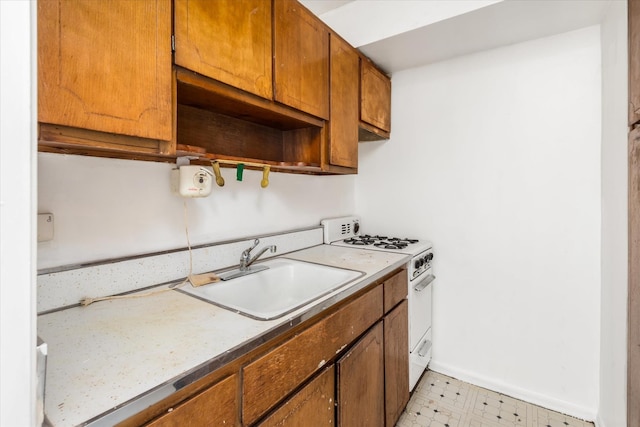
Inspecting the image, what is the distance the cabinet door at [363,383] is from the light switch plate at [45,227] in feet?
3.50

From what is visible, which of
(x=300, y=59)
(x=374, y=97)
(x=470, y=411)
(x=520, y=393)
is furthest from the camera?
(x=374, y=97)

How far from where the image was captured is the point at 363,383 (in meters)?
1.29

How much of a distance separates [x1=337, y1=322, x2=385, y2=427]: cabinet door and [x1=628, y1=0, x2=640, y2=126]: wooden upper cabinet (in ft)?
4.42

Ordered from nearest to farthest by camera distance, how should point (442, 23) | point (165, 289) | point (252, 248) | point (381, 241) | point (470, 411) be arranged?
point (165, 289), point (252, 248), point (442, 23), point (470, 411), point (381, 241)

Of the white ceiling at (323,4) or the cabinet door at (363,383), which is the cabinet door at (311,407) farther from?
the white ceiling at (323,4)

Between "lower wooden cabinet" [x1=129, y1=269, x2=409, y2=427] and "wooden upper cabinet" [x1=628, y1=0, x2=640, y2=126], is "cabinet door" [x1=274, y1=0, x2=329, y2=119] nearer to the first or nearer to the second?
"lower wooden cabinet" [x1=129, y1=269, x2=409, y2=427]

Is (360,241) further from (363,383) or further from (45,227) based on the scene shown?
Result: (45,227)

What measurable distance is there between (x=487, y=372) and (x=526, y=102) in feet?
5.77

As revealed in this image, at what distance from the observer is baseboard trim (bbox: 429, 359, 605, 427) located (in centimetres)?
174

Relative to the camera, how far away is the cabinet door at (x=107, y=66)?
69cm

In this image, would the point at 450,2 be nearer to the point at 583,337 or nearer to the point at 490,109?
the point at 490,109

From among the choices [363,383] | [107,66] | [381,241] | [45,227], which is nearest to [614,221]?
[381,241]

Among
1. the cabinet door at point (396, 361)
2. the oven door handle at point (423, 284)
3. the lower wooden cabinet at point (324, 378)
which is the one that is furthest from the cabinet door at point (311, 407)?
the oven door handle at point (423, 284)
